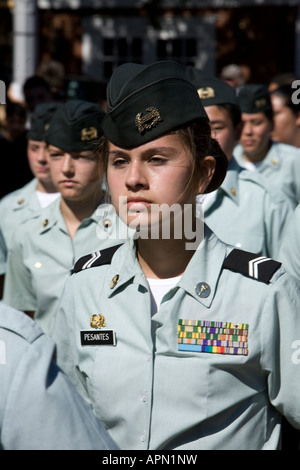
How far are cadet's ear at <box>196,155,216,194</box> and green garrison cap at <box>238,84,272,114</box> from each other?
14.3ft

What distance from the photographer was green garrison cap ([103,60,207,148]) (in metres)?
2.67

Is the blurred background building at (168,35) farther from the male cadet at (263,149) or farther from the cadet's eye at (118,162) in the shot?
the cadet's eye at (118,162)

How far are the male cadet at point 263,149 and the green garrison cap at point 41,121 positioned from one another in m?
1.61

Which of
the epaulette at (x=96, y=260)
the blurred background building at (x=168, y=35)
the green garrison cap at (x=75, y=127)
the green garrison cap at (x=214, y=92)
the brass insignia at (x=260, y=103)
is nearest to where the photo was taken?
the epaulette at (x=96, y=260)

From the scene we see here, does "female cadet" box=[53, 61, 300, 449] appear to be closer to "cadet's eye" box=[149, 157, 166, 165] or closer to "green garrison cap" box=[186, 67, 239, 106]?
"cadet's eye" box=[149, 157, 166, 165]

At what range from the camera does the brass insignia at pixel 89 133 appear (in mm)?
4938

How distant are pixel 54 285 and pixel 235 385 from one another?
6.84 ft

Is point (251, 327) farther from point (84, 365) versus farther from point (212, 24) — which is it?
point (212, 24)

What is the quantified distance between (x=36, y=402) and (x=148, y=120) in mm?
1221

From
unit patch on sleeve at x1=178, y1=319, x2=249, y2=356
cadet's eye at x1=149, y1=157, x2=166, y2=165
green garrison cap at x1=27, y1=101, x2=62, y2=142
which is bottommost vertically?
unit patch on sleeve at x1=178, y1=319, x2=249, y2=356

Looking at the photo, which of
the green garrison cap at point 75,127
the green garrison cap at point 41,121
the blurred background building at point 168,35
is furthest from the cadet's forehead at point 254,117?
the blurred background building at point 168,35

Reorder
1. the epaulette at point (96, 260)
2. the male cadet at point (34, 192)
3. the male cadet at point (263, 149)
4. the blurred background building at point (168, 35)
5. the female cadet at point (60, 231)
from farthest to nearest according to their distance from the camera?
the blurred background building at point (168, 35) → the male cadet at point (263, 149) → the male cadet at point (34, 192) → the female cadet at point (60, 231) → the epaulette at point (96, 260)

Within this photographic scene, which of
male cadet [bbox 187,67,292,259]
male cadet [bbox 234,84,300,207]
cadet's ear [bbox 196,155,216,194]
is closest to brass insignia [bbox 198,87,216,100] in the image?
male cadet [bbox 187,67,292,259]

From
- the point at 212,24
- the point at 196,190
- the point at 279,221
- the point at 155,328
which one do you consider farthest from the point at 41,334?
the point at 212,24
